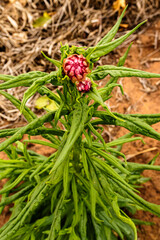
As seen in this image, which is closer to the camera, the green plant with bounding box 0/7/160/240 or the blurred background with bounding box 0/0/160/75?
the green plant with bounding box 0/7/160/240

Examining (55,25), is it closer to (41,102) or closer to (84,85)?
(41,102)

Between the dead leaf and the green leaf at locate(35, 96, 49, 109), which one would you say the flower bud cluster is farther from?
the dead leaf

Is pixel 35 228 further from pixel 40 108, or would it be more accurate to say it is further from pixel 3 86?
pixel 40 108

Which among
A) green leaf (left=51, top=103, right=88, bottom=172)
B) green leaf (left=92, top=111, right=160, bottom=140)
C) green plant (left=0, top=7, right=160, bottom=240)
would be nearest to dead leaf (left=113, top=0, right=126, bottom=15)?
green plant (left=0, top=7, right=160, bottom=240)

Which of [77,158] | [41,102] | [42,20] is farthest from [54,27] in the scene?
[77,158]

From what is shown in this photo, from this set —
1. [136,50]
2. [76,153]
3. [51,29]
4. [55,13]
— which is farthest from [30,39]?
[76,153]

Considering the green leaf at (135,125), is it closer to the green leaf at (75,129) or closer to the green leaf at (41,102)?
the green leaf at (75,129)
